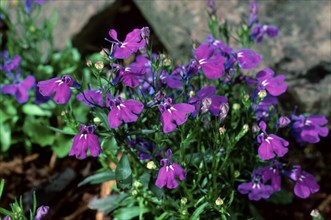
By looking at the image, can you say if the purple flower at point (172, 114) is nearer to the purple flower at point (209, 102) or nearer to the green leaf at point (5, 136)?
the purple flower at point (209, 102)

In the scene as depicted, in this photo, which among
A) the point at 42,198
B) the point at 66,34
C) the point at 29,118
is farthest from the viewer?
the point at 66,34

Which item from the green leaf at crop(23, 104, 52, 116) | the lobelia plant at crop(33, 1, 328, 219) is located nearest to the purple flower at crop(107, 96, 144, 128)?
the lobelia plant at crop(33, 1, 328, 219)

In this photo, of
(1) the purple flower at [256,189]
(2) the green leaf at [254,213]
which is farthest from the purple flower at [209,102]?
→ (2) the green leaf at [254,213]

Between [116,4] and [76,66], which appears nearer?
[76,66]

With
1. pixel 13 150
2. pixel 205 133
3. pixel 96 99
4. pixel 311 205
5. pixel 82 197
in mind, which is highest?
pixel 96 99

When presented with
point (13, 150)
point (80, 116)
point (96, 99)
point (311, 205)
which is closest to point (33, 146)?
point (13, 150)

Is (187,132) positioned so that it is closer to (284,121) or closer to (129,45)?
(284,121)

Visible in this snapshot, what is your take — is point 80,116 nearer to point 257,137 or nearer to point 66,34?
point 66,34

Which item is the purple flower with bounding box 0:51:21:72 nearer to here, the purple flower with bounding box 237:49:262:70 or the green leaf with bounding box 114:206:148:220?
the green leaf with bounding box 114:206:148:220
